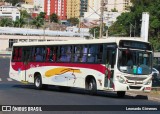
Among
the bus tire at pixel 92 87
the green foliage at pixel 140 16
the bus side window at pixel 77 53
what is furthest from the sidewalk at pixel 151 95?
the green foliage at pixel 140 16

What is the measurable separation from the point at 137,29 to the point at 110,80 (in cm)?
8340

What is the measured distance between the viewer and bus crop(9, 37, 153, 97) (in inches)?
941

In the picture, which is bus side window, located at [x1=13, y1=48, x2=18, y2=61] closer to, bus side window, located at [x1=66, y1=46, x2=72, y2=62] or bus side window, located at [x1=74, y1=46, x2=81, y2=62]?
bus side window, located at [x1=66, y1=46, x2=72, y2=62]

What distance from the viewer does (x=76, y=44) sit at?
26.7 m

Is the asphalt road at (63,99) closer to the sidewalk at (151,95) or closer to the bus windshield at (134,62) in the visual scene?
the sidewalk at (151,95)

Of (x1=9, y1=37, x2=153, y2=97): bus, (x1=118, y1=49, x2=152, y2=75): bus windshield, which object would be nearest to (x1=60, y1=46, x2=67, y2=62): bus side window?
(x1=9, y1=37, x2=153, y2=97): bus

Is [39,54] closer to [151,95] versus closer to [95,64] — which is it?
[95,64]

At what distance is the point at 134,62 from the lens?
2391 cm

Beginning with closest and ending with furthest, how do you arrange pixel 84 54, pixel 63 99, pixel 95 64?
pixel 63 99, pixel 95 64, pixel 84 54

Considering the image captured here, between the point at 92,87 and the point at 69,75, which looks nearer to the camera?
the point at 92,87

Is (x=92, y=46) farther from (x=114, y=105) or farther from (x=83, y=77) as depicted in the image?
(x=114, y=105)

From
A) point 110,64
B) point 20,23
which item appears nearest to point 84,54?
point 110,64

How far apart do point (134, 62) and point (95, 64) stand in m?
2.16

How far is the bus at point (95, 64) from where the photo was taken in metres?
23.9
